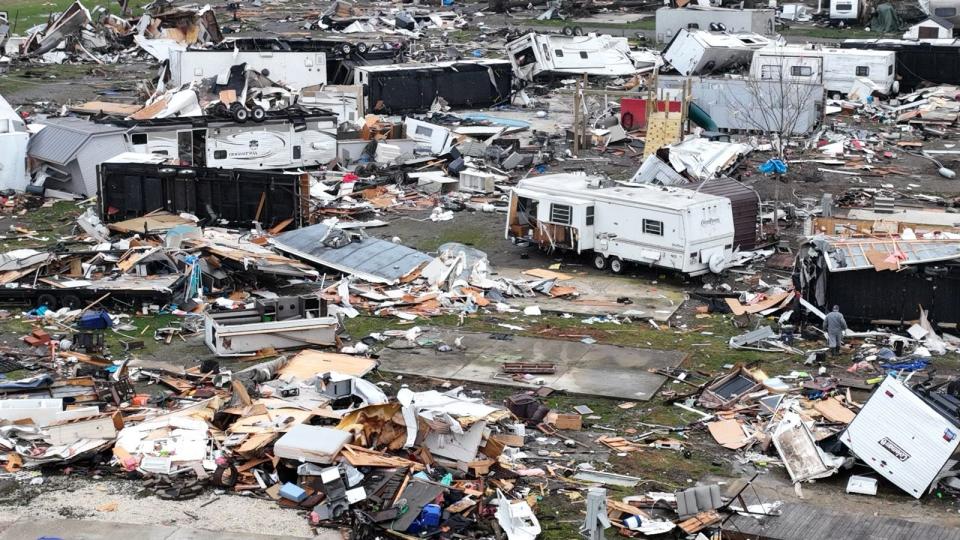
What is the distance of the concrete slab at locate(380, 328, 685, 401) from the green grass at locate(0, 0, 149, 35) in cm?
4899

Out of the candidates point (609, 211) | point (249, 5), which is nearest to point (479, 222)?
point (609, 211)

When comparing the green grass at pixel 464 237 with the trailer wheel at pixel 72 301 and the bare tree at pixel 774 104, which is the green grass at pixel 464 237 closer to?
the trailer wheel at pixel 72 301

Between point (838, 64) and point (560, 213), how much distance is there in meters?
22.9

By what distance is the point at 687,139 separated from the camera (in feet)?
125

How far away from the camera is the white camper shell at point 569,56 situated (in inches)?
2024

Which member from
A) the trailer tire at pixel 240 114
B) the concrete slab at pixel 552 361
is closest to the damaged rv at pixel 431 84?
the trailer tire at pixel 240 114

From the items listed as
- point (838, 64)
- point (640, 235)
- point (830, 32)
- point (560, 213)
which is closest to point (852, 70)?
point (838, 64)

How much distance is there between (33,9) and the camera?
2928 inches

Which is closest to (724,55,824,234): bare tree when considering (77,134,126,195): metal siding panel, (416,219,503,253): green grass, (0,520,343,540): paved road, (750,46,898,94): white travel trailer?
(750,46,898,94): white travel trailer

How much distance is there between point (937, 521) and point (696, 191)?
12965 millimetres

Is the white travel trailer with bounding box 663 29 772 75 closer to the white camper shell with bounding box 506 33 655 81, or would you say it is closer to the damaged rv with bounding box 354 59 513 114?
the white camper shell with bounding box 506 33 655 81

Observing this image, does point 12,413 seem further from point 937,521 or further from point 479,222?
point 479,222

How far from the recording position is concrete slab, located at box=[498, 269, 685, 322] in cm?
2616

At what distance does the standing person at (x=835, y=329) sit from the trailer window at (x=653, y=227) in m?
4.97
